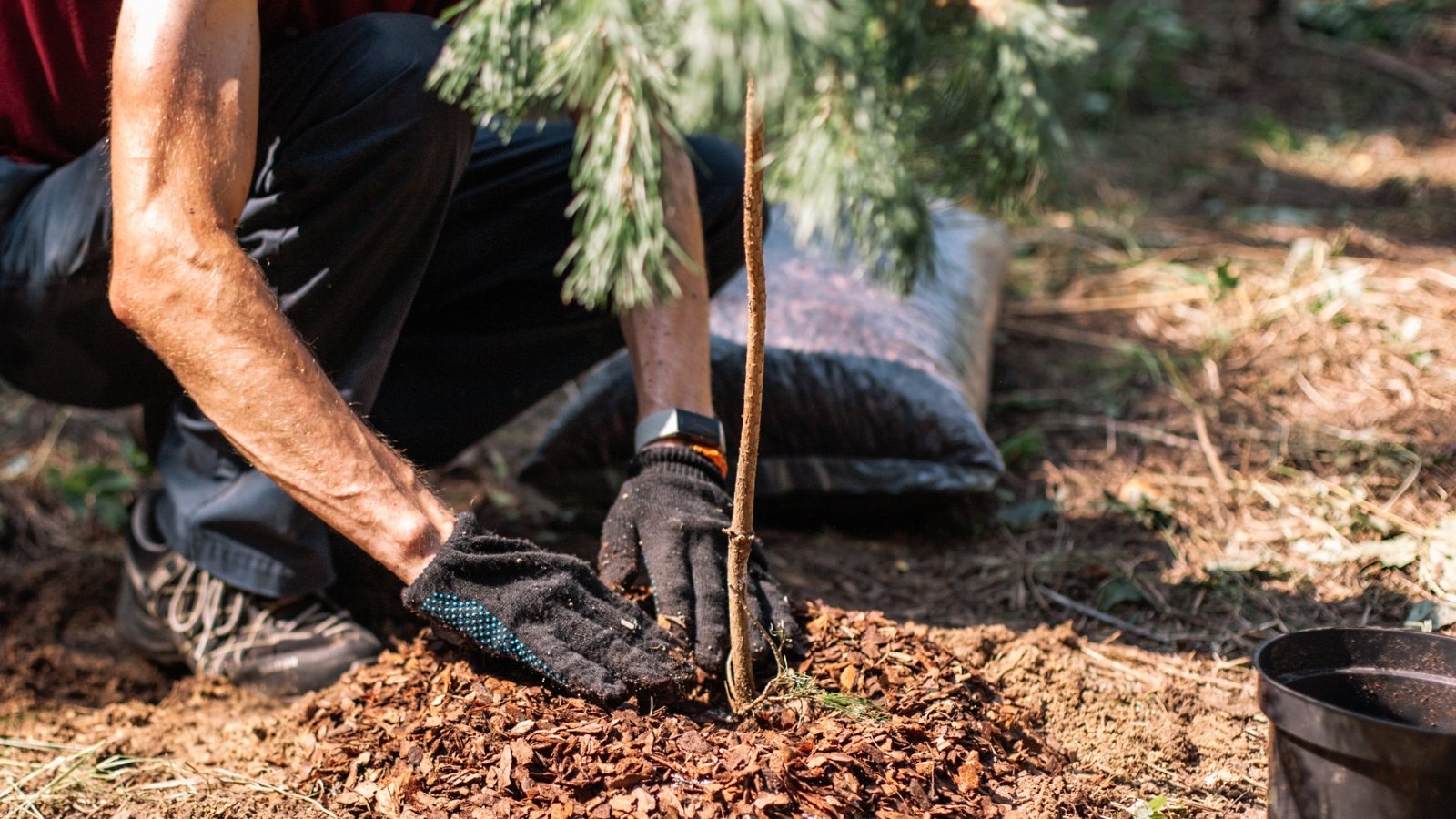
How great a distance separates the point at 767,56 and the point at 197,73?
2.33ft

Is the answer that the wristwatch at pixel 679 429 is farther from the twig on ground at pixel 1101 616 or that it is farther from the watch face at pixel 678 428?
the twig on ground at pixel 1101 616

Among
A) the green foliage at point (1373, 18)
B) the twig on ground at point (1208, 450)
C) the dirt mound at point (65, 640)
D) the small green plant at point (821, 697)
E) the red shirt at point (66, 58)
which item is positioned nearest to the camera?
the small green plant at point (821, 697)

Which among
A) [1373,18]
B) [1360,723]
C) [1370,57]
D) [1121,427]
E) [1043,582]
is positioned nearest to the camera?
[1360,723]

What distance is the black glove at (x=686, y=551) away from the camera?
1.28 meters

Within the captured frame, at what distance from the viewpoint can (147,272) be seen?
1.12m

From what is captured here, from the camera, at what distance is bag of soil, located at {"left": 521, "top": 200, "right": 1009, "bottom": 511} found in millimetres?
1899

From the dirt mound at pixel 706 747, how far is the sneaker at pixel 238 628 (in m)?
0.27

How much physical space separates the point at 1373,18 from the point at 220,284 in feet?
18.3

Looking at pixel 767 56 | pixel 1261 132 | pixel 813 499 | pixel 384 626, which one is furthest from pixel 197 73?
pixel 1261 132

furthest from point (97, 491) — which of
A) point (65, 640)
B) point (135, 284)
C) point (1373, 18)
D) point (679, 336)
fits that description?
Answer: point (1373, 18)

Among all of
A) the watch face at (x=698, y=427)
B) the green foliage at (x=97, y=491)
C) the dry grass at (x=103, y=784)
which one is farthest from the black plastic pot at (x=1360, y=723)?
the green foliage at (x=97, y=491)

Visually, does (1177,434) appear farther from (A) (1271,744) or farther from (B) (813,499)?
(A) (1271,744)

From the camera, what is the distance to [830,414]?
1946 millimetres

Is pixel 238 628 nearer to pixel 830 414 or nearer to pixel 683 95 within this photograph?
pixel 830 414
